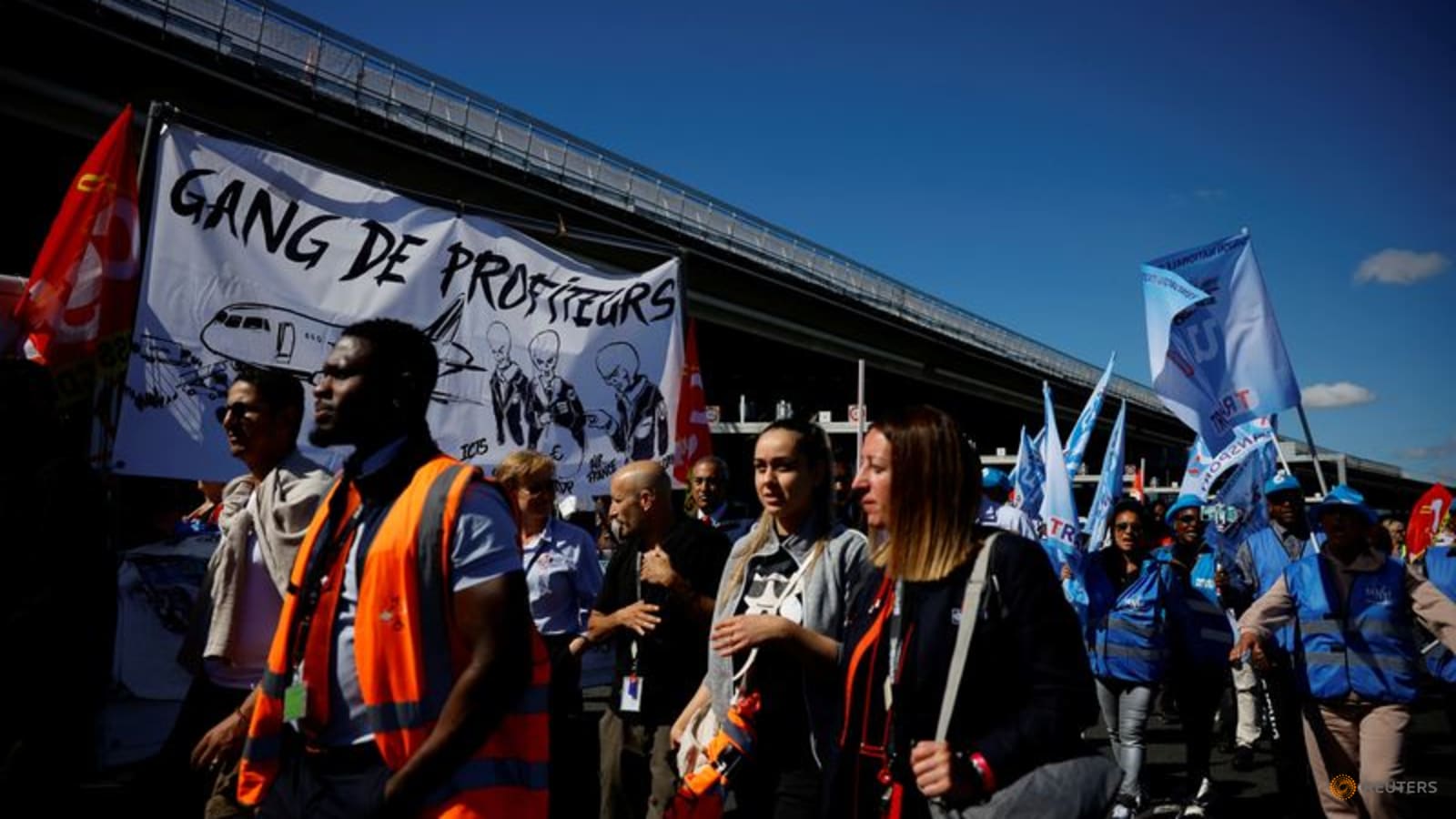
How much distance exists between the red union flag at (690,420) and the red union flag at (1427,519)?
506 inches

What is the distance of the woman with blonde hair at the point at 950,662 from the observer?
7.38 ft

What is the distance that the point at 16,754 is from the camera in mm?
2299

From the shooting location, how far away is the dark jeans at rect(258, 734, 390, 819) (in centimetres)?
221

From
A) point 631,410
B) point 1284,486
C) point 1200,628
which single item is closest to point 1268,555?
point 1284,486

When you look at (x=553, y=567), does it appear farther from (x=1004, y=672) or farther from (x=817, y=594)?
(x=1004, y=672)

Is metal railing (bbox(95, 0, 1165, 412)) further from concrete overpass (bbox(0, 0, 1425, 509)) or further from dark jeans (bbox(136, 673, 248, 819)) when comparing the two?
dark jeans (bbox(136, 673, 248, 819))

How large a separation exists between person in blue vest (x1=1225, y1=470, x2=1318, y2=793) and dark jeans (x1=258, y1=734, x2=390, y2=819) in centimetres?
514

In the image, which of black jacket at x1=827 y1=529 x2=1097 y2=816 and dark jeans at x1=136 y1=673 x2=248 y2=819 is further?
dark jeans at x1=136 y1=673 x2=248 y2=819

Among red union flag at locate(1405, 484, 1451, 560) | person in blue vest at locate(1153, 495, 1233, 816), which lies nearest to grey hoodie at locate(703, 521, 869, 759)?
person in blue vest at locate(1153, 495, 1233, 816)

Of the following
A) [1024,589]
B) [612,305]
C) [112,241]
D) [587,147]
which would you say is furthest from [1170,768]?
[587,147]

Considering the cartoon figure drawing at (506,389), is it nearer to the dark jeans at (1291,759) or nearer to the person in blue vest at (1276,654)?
the person in blue vest at (1276,654)

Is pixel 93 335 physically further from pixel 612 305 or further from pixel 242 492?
pixel 612 305

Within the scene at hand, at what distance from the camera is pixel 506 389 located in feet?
18.5

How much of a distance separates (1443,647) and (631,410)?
6.95 m
